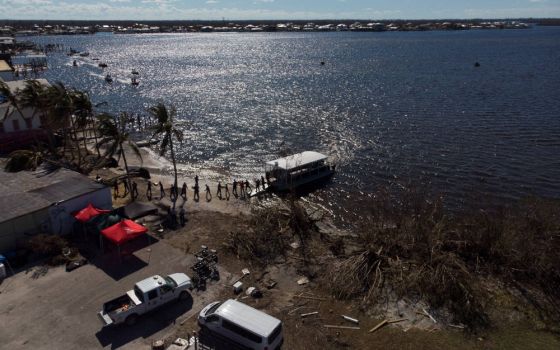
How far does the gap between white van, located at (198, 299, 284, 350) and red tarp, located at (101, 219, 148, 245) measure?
33.3 feet

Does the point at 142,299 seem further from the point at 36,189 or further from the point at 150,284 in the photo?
the point at 36,189

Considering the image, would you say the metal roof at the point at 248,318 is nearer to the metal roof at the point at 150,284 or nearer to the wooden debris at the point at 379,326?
the metal roof at the point at 150,284

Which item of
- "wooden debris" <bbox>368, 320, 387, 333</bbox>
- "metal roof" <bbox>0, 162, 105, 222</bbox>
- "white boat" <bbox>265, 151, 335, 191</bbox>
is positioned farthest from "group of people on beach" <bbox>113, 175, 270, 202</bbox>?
"wooden debris" <bbox>368, 320, 387, 333</bbox>

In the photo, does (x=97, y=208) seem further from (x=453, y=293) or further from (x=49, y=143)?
(x=453, y=293)

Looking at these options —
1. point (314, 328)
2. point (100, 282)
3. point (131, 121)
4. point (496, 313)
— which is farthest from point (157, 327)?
point (131, 121)

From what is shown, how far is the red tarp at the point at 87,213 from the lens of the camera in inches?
1361

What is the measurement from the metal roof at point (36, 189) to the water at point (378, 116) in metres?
22.2

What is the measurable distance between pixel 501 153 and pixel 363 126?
23.3 meters

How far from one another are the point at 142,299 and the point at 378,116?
216 feet

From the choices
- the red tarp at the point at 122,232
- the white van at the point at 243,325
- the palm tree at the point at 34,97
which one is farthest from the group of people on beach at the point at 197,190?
the white van at the point at 243,325

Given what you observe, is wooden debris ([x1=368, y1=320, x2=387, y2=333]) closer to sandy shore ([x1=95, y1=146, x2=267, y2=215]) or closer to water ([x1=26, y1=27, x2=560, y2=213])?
sandy shore ([x1=95, y1=146, x2=267, y2=215])

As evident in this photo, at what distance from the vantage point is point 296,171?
171 feet

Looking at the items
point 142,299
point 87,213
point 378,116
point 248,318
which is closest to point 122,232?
point 87,213

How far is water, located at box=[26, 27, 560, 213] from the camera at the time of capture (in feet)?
184
